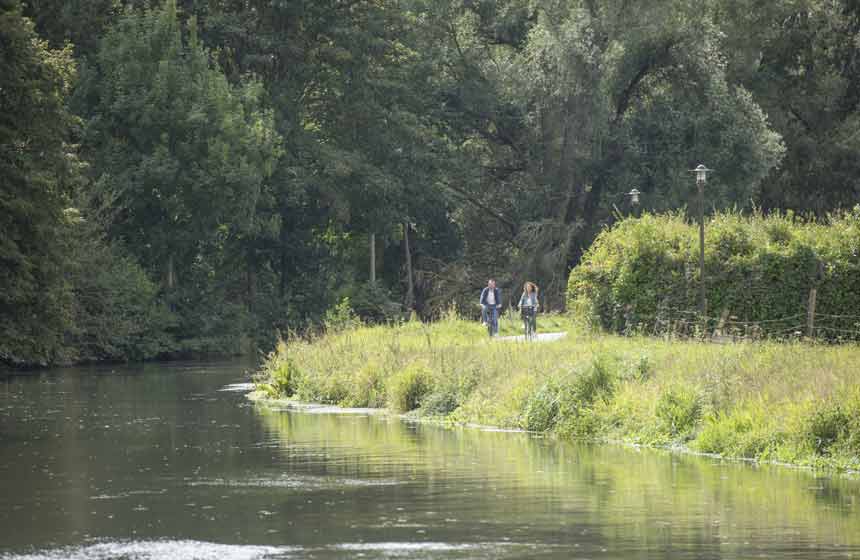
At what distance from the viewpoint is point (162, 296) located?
68250 mm

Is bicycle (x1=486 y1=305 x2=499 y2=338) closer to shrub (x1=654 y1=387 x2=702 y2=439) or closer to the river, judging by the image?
the river

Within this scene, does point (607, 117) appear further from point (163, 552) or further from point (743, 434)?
point (163, 552)

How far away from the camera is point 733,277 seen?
40.2 metres

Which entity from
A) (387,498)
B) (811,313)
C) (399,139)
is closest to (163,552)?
(387,498)

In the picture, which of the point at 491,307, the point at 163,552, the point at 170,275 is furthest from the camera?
the point at 170,275

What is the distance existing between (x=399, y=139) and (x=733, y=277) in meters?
38.7

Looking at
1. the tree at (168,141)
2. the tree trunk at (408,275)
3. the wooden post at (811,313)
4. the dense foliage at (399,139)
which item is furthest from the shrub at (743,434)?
the tree trunk at (408,275)

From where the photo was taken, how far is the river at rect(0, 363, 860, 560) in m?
15.7

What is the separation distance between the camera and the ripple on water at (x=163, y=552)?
15188 mm

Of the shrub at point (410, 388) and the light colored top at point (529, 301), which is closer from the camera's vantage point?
the shrub at point (410, 388)

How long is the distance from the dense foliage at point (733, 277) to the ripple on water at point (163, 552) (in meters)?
24.7

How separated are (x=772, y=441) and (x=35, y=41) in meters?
26.1

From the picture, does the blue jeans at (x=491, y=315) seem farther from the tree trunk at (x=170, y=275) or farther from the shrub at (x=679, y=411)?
the tree trunk at (x=170, y=275)

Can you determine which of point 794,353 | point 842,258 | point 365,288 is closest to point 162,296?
point 365,288
